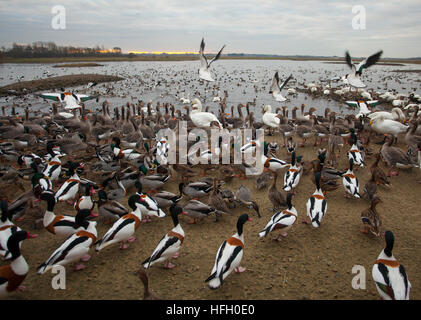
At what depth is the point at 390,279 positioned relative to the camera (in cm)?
405

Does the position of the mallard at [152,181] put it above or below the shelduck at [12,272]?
above

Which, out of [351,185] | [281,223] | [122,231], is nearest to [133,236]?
[122,231]

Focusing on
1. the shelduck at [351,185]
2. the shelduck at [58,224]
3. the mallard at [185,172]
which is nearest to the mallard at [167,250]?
the shelduck at [58,224]

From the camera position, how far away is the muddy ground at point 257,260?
455cm

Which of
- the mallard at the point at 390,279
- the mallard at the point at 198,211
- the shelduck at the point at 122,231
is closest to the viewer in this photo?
the mallard at the point at 390,279

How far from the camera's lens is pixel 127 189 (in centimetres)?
833

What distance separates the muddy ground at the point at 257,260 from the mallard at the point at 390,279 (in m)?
0.51

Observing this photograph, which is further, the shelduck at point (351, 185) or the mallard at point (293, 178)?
the mallard at point (293, 178)

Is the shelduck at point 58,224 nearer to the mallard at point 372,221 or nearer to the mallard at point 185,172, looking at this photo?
the mallard at point 185,172

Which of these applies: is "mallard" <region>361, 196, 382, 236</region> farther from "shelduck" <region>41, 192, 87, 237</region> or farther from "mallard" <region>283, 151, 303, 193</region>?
"shelduck" <region>41, 192, 87, 237</region>

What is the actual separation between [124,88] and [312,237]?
3486cm

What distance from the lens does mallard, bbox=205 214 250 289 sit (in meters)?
4.22

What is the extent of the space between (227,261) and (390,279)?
8.23 ft

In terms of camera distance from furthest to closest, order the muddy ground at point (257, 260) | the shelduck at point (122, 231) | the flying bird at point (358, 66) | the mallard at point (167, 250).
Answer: the flying bird at point (358, 66) < the shelduck at point (122, 231) < the mallard at point (167, 250) < the muddy ground at point (257, 260)
